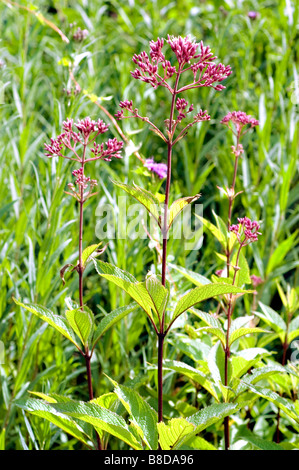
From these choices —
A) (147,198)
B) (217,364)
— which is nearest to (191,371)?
(217,364)

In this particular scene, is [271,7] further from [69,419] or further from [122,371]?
[69,419]

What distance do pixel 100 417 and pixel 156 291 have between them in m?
0.21

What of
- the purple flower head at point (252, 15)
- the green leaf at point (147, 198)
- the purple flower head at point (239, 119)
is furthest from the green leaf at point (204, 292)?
the purple flower head at point (252, 15)

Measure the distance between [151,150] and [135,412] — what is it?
129 centimetres

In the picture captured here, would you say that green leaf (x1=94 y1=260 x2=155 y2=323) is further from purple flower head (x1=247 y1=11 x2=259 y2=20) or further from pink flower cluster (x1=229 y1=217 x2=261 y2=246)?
purple flower head (x1=247 y1=11 x2=259 y2=20)

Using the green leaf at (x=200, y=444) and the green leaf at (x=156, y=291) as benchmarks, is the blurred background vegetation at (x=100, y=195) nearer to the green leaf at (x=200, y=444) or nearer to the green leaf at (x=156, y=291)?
the green leaf at (x=200, y=444)

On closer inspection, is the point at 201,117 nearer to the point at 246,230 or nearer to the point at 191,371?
the point at 246,230

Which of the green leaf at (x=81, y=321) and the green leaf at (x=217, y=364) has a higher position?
the green leaf at (x=81, y=321)

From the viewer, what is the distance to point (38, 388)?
3.93 feet

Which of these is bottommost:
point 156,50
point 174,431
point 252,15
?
point 174,431

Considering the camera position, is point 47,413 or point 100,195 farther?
point 100,195

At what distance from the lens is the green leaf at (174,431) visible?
2.24 ft

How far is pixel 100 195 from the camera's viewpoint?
1619mm

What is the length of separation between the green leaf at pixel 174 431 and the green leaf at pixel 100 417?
43 mm
